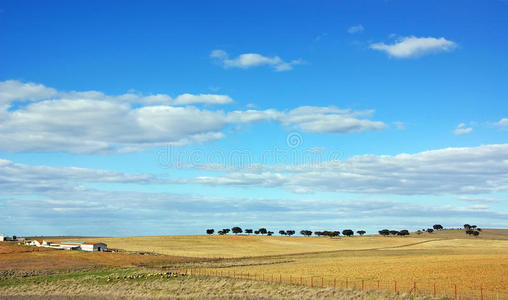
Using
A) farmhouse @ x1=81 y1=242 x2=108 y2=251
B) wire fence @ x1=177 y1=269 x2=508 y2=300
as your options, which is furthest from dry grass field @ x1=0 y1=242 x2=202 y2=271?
wire fence @ x1=177 y1=269 x2=508 y2=300

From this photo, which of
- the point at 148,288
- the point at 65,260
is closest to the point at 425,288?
the point at 148,288

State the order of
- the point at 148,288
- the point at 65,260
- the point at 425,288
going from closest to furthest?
the point at 425,288
the point at 148,288
the point at 65,260

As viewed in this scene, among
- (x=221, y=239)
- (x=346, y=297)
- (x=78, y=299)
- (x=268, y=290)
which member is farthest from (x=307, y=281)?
(x=221, y=239)

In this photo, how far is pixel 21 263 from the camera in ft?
280

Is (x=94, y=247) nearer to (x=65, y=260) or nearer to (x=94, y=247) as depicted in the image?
(x=94, y=247)

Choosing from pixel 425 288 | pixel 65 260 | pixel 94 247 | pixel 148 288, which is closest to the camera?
pixel 425 288

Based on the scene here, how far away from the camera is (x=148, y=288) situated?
188 ft

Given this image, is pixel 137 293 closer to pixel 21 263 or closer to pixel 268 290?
pixel 268 290

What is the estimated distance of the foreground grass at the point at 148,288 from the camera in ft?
152

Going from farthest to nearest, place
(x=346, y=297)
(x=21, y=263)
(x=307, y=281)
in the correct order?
(x=21, y=263) → (x=307, y=281) → (x=346, y=297)

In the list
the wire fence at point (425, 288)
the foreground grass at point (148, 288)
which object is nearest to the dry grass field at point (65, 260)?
the foreground grass at point (148, 288)

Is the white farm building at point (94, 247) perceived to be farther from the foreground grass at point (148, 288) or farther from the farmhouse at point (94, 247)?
the foreground grass at point (148, 288)

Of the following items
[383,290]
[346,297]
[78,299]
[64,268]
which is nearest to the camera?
[346,297]

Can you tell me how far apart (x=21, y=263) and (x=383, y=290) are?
64751 millimetres
